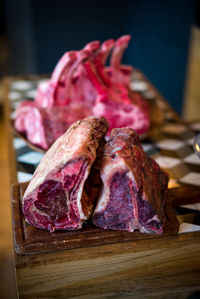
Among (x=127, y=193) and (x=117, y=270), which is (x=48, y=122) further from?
(x=117, y=270)

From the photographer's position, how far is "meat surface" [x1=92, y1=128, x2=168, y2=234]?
1344mm

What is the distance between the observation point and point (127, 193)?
1.38m

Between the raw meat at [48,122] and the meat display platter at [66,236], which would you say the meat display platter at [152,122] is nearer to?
the raw meat at [48,122]

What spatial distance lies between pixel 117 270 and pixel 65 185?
14.7 inches

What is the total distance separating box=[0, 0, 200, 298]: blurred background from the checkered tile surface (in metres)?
1.45

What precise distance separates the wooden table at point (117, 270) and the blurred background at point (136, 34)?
243 cm

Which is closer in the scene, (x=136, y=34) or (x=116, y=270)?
(x=116, y=270)

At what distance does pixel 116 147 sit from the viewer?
1.39 metres

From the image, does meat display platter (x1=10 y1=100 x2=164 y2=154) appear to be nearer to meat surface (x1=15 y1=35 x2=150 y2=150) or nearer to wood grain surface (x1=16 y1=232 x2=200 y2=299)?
meat surface (x1=15 y1=35 x2=150 y2=150)

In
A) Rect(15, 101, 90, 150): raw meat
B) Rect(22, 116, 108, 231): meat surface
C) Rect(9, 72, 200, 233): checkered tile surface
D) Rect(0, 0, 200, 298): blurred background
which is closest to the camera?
Rect(22, 116, 108, 231): meat surface

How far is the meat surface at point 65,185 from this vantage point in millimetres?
1301

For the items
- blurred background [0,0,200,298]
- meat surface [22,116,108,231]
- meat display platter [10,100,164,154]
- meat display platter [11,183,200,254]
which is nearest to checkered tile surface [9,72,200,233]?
meat display platter [10,100,164,154]

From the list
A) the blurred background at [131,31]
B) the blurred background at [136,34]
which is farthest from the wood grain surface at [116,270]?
the blurred background at [131,31]

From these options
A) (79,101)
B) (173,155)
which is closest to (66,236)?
(173,155)
